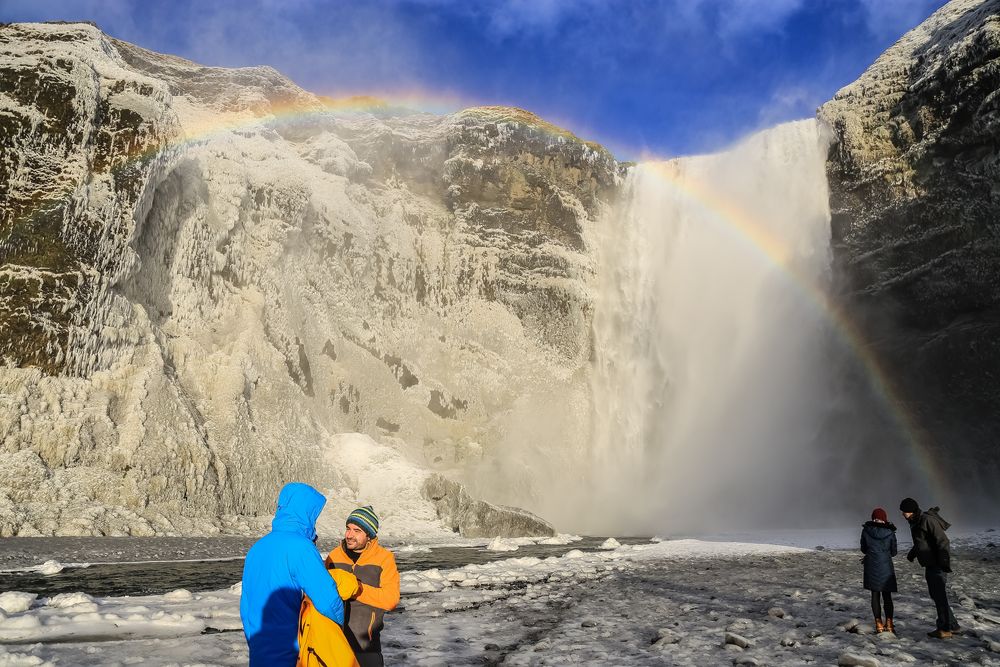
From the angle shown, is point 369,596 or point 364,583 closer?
point 369,596

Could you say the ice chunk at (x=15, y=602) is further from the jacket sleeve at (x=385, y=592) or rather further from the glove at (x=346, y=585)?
the glove at (x=346, y=585)

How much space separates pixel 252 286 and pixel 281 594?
91.8ft

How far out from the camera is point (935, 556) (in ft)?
22.9

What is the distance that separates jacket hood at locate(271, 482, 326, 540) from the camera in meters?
3.26

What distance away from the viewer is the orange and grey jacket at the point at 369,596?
12.3 ft

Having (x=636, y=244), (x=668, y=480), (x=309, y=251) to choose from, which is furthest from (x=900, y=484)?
(x=309, y=251)

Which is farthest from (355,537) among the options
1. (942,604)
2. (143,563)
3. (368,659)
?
(143,563)

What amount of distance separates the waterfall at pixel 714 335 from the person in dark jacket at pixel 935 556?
28.8m

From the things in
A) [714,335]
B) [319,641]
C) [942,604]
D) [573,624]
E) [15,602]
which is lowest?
[573,624]

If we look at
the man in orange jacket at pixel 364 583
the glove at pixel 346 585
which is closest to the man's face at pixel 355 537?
the man in orange jacket at pixel 364 583

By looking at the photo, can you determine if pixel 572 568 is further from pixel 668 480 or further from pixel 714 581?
pixel 668 480

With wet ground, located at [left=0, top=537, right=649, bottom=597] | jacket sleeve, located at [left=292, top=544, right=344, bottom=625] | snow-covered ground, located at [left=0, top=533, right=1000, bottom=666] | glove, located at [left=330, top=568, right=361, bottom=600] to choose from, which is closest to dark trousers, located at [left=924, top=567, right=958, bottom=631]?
snow-covered ground, located at [left=0, top=533, right=1000, bottom=666]

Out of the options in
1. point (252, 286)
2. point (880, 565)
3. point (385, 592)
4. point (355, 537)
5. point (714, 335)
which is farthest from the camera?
point (714, 335)

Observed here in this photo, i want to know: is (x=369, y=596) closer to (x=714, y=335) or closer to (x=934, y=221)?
(x=934, y=221)
